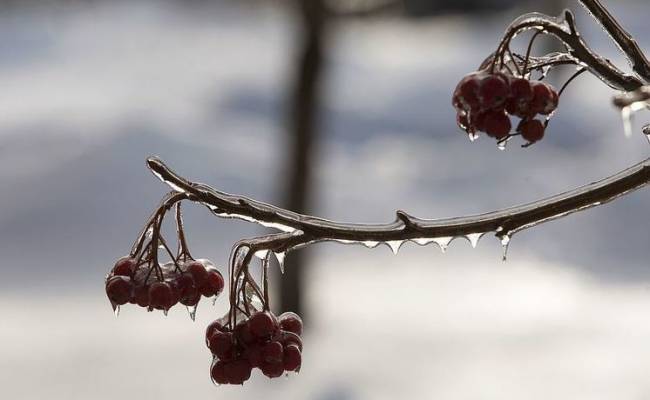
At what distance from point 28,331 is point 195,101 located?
19.1 feet

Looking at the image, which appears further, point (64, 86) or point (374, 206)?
point (64, 86)

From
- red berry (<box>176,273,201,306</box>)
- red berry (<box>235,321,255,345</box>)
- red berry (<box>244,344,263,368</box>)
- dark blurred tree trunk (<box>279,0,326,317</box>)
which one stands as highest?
dark blurred tree trunk (<box>279,0,326,317</box>)

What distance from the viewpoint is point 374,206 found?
9789 millimetres

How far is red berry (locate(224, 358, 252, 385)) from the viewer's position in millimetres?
1259

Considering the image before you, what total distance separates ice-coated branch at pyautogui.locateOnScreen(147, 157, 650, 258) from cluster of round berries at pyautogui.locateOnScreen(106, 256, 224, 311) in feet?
0.44

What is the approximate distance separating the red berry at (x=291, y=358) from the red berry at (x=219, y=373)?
0.08m

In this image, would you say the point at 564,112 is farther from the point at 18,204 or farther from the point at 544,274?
the point at 18,204

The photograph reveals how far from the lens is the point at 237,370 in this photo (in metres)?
1.26

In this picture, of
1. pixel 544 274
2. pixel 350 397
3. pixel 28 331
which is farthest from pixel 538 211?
pixel 544 274

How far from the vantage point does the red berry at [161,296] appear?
1.27m

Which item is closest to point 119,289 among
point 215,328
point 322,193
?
point 215,328

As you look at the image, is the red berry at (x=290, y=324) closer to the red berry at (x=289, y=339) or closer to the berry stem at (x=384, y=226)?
the red berry at (x=289, y=339)

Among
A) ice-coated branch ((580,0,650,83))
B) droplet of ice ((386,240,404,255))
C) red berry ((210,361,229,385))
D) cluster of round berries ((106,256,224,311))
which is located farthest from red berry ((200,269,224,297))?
ice-coated branch ((580,0,650,83))

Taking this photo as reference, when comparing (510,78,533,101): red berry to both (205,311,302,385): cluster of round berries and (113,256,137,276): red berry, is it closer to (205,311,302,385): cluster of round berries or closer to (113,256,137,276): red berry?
(205,311,302,385): cluster of round berries
